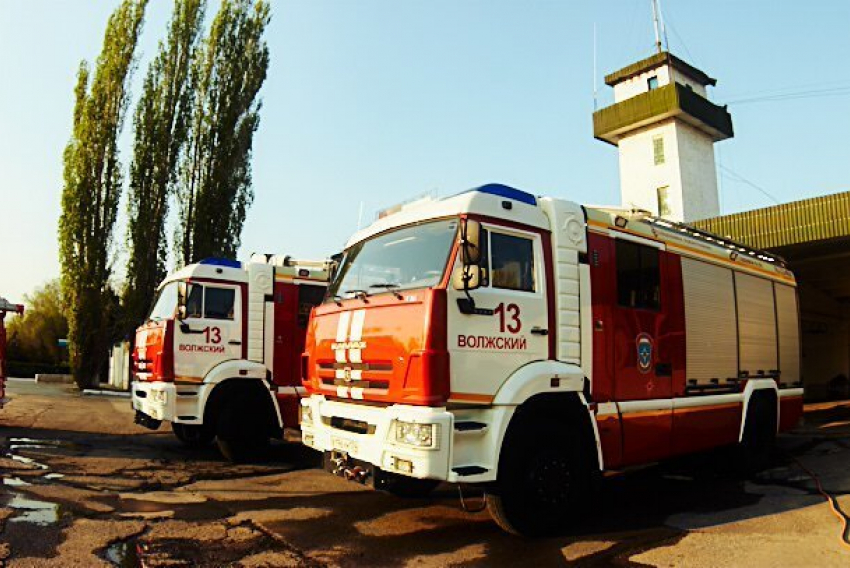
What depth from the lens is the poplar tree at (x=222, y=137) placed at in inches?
948

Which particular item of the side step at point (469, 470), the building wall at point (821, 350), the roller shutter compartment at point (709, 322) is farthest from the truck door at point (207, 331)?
the building wall at point (821, 350)

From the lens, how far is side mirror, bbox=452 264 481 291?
4820 millimetres

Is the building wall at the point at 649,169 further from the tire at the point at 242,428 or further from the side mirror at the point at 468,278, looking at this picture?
the side mirror at the point at 468,278

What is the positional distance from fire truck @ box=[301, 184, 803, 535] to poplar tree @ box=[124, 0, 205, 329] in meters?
Result: 19.9

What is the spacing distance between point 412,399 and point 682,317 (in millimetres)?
3863

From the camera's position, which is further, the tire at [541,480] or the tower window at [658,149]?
the tower window at [658,149]

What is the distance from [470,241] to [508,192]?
0.92 meters

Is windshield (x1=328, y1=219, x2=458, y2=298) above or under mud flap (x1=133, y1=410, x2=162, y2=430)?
above

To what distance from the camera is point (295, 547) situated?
5.03 metres

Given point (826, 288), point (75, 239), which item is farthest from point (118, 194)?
point (826, 288)

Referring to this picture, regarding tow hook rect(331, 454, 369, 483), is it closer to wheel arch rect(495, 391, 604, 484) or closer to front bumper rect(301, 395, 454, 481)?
front bumper rect(301, 395, 454, 481)

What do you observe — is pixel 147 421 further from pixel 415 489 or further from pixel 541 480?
pixel 541 480

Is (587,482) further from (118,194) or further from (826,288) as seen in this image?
(118,194)

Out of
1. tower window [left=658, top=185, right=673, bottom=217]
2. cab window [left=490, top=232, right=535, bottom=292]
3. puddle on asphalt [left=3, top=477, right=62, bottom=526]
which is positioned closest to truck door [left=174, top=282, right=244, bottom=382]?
puddle on asphalt [left=3, top=477, right=62, bottom=526]
